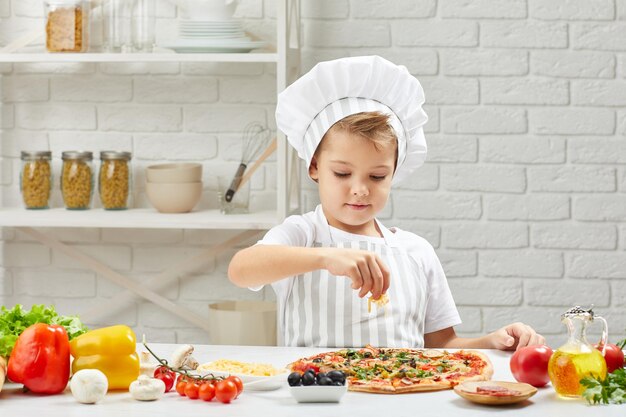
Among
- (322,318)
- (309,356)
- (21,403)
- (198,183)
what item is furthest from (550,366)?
(198,183)

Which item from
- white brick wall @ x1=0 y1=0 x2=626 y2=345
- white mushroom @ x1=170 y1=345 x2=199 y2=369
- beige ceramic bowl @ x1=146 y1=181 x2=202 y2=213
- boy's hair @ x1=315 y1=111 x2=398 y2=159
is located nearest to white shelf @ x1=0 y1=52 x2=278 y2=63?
white brick wall @ x1=0 y1=0 x2=626 y2=345

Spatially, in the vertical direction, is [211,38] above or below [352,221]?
above

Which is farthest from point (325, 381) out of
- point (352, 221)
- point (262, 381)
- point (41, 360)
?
point (352, 221)

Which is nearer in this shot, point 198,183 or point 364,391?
point 364,391

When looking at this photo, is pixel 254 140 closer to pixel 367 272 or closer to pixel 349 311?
pixel 349 311

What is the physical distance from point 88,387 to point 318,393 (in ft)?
1.24

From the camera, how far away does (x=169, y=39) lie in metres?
3.53

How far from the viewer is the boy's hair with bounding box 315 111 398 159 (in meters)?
2.24

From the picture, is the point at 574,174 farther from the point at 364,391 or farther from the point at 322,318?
the point at 364,391

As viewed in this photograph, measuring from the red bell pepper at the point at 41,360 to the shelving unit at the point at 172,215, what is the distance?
1.51 m

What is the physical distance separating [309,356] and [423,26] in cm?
183

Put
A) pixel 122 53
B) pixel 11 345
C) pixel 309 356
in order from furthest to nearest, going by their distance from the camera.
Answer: pixel 122 53
pixel 309 356
pixel 11 345

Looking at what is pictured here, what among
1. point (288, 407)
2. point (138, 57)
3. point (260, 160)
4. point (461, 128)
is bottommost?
point (288, 407)

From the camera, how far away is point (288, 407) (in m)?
1.60
